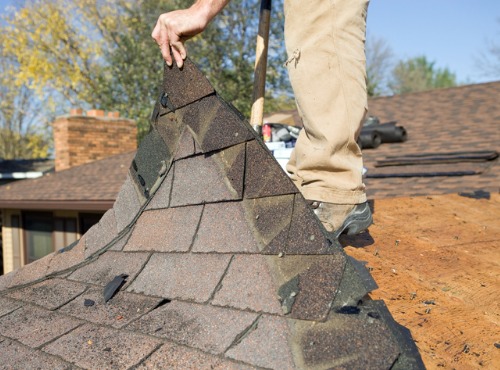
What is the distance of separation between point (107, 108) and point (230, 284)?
24.7 metres

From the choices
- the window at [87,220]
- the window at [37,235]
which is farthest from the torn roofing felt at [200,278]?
the window at [37,235]

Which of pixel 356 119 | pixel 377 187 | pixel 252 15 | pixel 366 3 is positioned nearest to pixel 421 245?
pixel 356 119

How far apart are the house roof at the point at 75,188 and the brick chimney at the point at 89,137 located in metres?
0.70

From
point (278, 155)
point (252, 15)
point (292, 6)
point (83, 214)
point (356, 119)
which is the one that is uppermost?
point (252, 15)

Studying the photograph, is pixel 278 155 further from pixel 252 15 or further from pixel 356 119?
pixel 252 15

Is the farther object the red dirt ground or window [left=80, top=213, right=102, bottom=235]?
window [left=80, top=213, right=102, bottom=235]

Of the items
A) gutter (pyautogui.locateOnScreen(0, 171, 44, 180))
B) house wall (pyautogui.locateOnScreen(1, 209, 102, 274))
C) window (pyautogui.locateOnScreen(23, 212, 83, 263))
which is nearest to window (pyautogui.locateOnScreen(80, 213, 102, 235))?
window (pyautogui.locateOnScreen(23, 212, 83, 263))

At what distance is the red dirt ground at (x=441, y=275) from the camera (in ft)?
4.49

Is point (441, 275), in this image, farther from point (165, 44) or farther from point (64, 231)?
point (64, 231)

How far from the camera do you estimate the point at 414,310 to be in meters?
1.57

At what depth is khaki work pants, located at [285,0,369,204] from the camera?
6.21 ft

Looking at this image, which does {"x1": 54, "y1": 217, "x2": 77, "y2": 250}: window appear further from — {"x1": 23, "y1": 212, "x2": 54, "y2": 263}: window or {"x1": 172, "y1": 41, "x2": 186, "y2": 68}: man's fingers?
{"x1": 172, "y1": 41, "x2": 186, "y2": 68}: man's fingers

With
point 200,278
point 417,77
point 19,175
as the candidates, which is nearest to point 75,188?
point 19,175

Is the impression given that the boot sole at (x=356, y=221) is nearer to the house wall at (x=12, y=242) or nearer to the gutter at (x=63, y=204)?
the gutter at (x=63, y=204)
